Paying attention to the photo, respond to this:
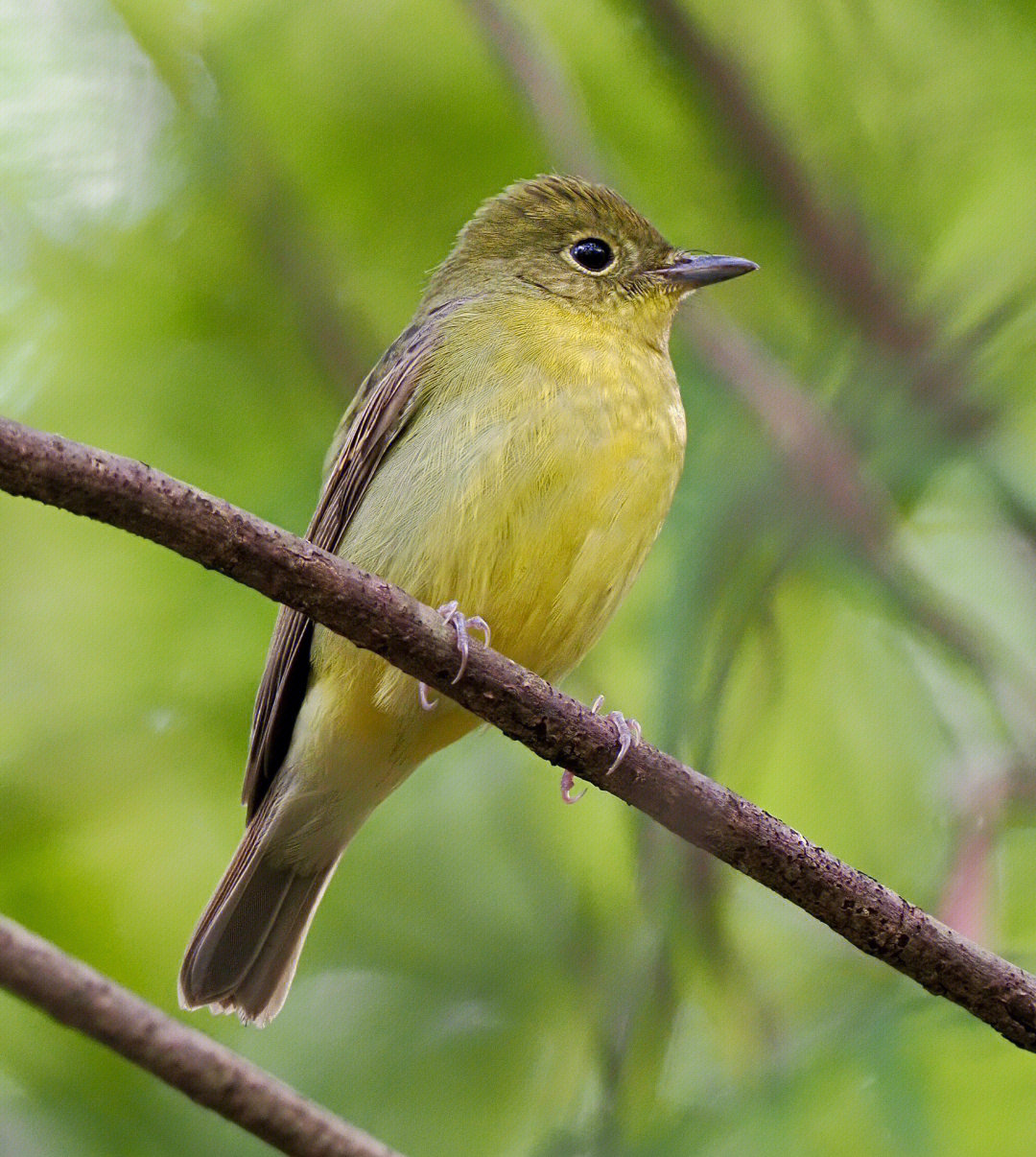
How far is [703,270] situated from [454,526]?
147 cm

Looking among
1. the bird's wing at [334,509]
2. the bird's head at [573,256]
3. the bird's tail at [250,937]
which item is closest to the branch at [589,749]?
the bird's wing at [334,509]

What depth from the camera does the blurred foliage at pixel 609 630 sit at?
4.56m

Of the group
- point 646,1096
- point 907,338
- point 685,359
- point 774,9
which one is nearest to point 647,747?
point 646,1096

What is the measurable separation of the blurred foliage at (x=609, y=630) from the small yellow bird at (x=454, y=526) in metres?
0.26

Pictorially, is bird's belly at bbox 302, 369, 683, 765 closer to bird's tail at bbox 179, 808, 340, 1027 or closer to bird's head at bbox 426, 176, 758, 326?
bird's tail at bbox 179, 808, 340, 1027

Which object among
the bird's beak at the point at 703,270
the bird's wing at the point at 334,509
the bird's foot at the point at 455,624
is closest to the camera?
the bird's foot at the point at 455,624

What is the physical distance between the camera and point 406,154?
556 cm

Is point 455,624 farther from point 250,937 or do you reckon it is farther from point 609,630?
point 609,630

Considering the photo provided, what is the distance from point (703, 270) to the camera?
5.34m

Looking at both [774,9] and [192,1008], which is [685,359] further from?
[192,1008]

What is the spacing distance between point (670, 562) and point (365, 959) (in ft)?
5.28

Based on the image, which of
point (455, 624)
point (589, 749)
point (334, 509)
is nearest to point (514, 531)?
point (455, 624)

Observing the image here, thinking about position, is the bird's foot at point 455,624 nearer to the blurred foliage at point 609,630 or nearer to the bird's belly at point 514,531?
the bird's belly at point 514,531

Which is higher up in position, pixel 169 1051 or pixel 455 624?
pixel 169 1051
